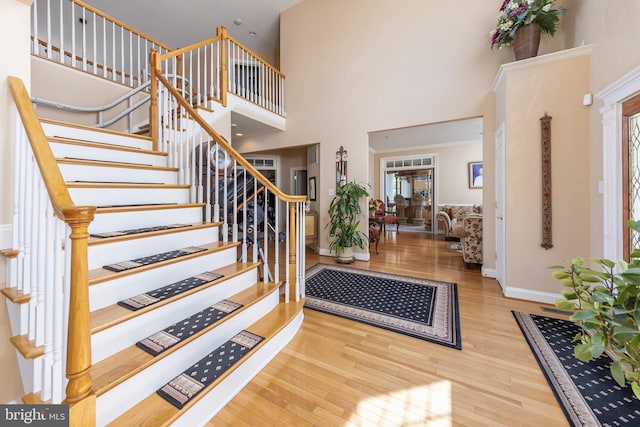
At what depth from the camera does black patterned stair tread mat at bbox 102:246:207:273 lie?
1.56 metres

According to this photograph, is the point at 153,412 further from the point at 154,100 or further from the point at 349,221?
the point at 349,221

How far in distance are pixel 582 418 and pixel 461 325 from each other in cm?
93

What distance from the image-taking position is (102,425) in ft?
3.44

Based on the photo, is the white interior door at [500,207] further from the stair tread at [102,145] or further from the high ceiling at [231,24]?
the stair tread at [102,145]

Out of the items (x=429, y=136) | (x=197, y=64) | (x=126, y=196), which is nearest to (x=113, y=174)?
(x=126, y=196)

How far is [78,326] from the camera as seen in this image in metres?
0.86

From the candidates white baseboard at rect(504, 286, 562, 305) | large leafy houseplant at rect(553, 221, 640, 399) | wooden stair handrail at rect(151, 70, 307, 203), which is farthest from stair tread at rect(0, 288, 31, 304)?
white baseboard at rect(504, 286, 562, 305)

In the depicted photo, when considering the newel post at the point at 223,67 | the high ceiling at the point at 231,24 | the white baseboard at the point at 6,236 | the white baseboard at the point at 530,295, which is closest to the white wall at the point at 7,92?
the white baseboard at the point at 6,236

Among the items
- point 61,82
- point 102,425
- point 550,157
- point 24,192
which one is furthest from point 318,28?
point 102,425

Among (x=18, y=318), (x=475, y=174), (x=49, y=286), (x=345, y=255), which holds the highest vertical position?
(x=475, y=174)

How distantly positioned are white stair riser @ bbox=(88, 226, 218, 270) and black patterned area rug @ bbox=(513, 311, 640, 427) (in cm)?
265

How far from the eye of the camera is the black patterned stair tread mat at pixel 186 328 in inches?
51.9

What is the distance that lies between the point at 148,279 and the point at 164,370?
59cm

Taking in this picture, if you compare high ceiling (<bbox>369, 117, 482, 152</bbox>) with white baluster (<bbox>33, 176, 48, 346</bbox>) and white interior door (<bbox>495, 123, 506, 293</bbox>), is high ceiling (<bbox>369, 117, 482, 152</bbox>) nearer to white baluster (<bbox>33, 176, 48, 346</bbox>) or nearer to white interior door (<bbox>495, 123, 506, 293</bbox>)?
white interior door (<bbox>495, 123, 506, 293</bbox>)
